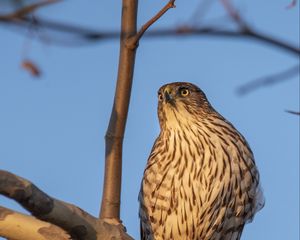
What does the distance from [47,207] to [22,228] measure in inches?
25.2

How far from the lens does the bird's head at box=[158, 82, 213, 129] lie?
6.05m

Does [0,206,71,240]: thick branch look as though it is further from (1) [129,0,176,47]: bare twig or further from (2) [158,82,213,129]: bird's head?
(2) [158,82,213,129]: bird's head

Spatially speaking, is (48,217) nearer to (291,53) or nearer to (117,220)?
(117,220)

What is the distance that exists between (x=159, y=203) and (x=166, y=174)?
28cm

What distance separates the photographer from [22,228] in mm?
3623

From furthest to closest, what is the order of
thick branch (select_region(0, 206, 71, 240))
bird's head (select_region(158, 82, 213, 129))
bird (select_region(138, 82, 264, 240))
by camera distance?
bird's head (select_region(158, 82, 213, 129))
bird (select_region(138, 82, 264, 240))
thick branch (select_region(0, 206, 71, 240))

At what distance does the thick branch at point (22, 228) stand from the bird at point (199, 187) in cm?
197

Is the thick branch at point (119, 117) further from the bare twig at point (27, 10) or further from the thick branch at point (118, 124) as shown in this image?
the bare twig at point (27, 10)

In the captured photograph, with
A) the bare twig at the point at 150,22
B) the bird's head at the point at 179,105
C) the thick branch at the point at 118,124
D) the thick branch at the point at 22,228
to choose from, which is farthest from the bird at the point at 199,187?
the bare twig at the point at 150,22

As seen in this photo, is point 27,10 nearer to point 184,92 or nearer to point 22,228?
point 22,228

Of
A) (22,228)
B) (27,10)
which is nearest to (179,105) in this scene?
(22,228)

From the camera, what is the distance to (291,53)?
1403mm

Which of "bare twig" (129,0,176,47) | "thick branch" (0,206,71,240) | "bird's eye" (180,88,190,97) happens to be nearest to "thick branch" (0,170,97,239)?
"thick branch" (0,206,71,240)

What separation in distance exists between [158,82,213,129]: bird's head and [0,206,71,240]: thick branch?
8.35 ft
